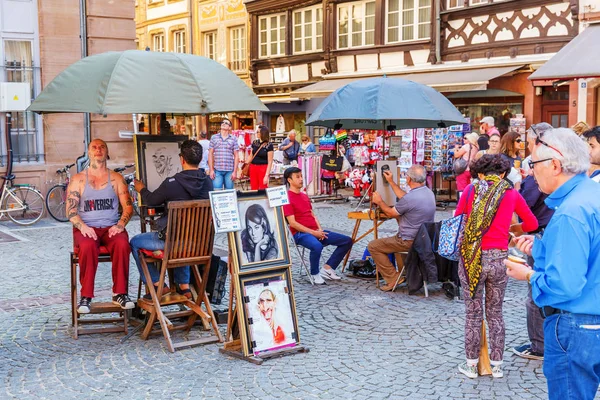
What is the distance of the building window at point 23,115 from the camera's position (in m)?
13.6

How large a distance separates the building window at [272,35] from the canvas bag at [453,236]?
71.5ft

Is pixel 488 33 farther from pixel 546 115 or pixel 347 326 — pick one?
pixel 347 326

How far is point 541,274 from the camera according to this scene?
3.19 meters

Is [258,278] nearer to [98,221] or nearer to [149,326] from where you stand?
[149,326]

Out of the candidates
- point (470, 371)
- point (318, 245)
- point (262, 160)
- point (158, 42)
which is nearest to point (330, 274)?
point (318, 245)

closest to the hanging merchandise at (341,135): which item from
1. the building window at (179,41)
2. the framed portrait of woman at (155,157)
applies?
the framed portrait of woman at (155,157)

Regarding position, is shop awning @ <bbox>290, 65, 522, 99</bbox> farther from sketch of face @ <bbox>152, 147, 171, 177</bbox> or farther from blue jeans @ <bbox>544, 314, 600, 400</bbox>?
blue jeans @ <bbox>544, 314, 600, 400</bbox>

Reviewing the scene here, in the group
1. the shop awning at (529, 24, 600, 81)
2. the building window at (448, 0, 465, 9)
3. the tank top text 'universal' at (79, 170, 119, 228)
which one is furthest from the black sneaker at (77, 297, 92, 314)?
the building window at (448, 0, 465, 9)

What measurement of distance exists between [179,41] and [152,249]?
90.9 ft

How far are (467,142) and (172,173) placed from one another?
26.7 feet

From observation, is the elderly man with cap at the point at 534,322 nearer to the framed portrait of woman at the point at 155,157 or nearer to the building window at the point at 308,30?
the framed portrait of woman at the point at 155,157

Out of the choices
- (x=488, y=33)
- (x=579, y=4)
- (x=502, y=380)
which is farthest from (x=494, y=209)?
(x=488, y=33)

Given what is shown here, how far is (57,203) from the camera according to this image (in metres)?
13.7

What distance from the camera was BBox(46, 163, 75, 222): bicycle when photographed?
1356 centimetres
